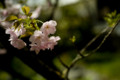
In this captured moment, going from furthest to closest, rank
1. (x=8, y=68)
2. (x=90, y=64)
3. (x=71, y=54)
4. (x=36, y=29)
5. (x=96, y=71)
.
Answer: (x=71, y=54) → (x=90, y=64) → (x=96, y=71) → (x=8, y=68) → (x=36, y=29)

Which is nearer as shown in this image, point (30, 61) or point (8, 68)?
point (30, 61)

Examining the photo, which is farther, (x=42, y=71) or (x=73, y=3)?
(x=73, y=3)

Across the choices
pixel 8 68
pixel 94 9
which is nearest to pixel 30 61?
pixel 8 68

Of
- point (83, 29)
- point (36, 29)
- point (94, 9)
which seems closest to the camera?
point (36, 29)

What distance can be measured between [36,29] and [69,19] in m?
6.68

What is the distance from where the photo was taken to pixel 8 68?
230 centimetres

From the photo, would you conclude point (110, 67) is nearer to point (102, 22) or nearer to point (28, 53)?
point (102, 22)

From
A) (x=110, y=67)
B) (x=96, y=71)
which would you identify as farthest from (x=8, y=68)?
(x=110, y=67)

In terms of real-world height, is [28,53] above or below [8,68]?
above

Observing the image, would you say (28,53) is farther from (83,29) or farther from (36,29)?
(83,29)

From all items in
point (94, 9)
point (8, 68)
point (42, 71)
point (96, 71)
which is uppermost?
point (42, 71)

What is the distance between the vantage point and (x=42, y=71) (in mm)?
1377

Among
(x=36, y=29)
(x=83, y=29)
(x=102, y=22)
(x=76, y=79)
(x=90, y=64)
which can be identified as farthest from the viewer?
(x=102, y=22)

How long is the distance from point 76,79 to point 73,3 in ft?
22.8
